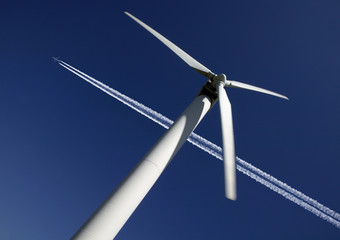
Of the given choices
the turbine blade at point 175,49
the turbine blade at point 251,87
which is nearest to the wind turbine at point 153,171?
the turbine blade at point 251,87

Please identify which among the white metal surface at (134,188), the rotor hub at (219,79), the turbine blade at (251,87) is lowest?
the white metal surface at (134,188)

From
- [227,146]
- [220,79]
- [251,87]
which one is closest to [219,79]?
[220,79]

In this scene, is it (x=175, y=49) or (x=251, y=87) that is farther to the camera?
(x=251, y=87)

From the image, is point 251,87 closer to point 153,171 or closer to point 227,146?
point 227,146

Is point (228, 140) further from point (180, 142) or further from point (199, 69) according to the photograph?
point (199, 69)

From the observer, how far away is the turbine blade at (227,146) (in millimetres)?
11180

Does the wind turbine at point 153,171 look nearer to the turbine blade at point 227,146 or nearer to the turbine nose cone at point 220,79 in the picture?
the turbine blade at point 227,146

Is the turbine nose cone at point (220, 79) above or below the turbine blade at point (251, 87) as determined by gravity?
below

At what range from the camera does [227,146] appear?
1433cm

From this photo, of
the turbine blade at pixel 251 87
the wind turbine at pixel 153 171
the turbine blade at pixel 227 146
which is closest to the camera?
the wind turbine at pixel 153 171

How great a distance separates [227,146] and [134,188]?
234 inches

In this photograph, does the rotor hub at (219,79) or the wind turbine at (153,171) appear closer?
the wind turbine at (153,171)

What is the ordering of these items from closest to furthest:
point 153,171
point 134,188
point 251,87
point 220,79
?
point 134,188, point 153,171, point 220,79, point 251,87

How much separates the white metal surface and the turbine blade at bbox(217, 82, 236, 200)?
7.84 ft
